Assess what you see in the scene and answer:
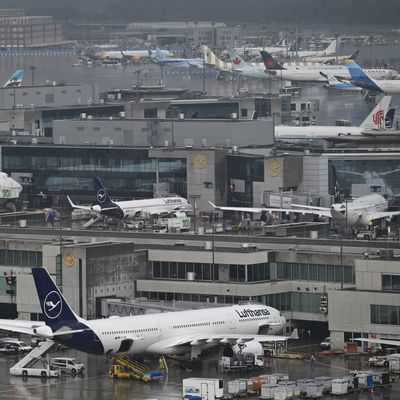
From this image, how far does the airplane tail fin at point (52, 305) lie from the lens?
66.5 meters

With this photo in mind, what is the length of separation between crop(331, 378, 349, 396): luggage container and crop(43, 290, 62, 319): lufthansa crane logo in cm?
1008

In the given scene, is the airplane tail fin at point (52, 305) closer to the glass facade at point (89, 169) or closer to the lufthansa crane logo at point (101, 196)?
the lufthansa crane logo at point (101, 196)

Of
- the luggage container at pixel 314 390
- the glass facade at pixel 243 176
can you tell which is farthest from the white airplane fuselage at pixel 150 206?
the luggage container at pixel 314 390

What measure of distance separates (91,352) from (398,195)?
46766 millimetres

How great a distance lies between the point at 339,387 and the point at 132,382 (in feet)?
25.8

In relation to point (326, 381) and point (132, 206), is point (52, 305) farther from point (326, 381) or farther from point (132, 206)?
point (132, 206)

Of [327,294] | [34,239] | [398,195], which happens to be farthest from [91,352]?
[398,195]

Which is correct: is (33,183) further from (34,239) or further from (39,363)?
(39,363)

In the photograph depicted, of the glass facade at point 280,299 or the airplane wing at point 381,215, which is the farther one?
the airplane wing at point 381,215

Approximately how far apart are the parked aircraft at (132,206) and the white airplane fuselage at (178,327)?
32086 mm

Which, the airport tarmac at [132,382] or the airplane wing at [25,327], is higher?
the airplane wing at [25,327]

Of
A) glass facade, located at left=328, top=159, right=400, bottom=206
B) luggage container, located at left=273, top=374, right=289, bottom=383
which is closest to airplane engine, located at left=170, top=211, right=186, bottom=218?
glass facade, located at left=328, top=159, right=400, bottom=206

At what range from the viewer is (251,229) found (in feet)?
305

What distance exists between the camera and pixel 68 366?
6906 cm
